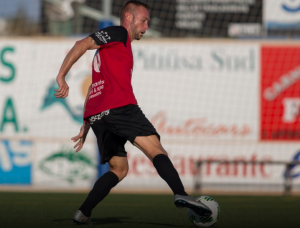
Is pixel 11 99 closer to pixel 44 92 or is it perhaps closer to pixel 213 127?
pixel 44 92

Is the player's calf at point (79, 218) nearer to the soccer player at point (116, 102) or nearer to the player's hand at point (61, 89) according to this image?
the soccer player at point (116, 102)

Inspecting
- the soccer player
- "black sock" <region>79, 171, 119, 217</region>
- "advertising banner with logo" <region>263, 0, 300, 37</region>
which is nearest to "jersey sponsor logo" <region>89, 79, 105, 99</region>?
the soccer player

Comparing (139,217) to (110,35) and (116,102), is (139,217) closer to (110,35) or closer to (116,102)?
(116,102)

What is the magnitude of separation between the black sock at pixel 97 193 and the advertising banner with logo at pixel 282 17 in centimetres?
1067

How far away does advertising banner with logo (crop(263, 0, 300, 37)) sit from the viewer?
15023 mm

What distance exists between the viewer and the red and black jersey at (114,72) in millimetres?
4828

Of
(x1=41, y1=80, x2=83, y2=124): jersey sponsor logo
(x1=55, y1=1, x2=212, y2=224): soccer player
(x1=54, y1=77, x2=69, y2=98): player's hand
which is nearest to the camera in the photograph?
(x1=54, y1=77, x2=69, y2=98): player's hand

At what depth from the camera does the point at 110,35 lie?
479 centimetres

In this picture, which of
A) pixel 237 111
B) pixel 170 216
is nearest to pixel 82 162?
pixel 237 111

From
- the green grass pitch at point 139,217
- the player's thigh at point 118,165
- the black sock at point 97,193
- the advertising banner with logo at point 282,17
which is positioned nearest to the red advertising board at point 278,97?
the advertising banner with logo at point 282,17

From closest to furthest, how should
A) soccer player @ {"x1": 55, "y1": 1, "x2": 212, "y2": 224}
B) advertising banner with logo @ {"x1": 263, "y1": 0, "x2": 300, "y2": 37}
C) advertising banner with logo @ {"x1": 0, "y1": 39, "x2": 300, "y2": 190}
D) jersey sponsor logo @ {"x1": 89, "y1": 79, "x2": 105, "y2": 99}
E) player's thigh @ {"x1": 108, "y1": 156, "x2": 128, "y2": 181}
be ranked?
1. soccer player @ {"x1": 55, "y1": 1, "x2": 212, "y2": 224}
2. jersey sponsor logo @ {"x1": 89, "y1": 79, "x2": 105, "y2": 99}
3. player's thigh @ {"x1": 108, "y1": 156, "x2": 128, "y2": 181}
4. advertising banner with logo @ {"x1": 0, "y1": 39, "x2": 300, "y2": 190}
5. advertising banner with logo @ {"x1": 263, "y1": 0, "x2": 300, "y2": 37}

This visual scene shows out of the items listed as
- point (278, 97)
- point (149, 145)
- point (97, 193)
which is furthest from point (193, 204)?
point (278, 97)

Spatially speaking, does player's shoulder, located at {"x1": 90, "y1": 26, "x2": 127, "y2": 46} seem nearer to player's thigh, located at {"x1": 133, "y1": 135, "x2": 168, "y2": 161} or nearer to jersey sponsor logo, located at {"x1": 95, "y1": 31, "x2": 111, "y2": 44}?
jersey sponsor logo, located at {"x1": 95, "y1": 31, "x2": 111, "y2": 44}

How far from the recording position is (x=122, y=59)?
4883 mm
